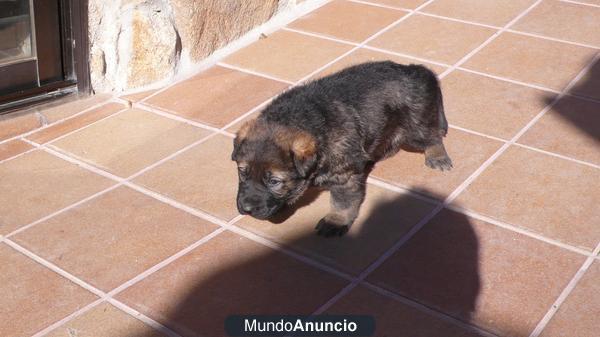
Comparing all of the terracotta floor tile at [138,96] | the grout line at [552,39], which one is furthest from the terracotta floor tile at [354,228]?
the grout line at [552,39]

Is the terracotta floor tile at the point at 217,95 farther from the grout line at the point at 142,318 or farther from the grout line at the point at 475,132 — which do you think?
the grout line at the point at 142,318

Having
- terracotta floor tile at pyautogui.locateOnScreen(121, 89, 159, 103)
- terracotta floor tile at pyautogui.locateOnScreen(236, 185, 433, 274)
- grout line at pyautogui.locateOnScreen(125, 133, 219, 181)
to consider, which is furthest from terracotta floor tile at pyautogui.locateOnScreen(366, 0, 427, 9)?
terracotta floor tile at pyautogui.locateOnScreen(236, 185, 433, 274)

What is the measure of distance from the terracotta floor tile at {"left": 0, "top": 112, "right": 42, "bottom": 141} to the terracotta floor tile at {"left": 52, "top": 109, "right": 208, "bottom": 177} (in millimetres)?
262

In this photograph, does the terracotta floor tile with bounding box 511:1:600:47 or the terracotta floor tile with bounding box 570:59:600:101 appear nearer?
the terracotta floor tile with bounding box 570:59:600:101

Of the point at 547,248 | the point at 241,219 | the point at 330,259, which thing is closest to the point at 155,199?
the point at 241,219

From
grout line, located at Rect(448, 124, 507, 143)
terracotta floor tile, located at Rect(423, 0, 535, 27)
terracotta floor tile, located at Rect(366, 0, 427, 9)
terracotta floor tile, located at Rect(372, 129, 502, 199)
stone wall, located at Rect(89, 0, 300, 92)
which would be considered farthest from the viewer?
terracotta floor tile, located at Rect(366, 0, 427, 9)

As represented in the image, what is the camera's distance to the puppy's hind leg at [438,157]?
4.66 m

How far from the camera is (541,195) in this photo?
4398 mm

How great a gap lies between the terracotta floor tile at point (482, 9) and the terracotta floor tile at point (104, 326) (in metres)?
4.24

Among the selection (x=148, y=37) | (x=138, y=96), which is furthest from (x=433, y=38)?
(x=138, y=96)

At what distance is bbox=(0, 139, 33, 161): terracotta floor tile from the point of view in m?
4.82

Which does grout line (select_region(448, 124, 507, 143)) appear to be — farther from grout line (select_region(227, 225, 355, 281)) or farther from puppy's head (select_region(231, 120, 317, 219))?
grout line (select_region(227, 225, 355, 281))

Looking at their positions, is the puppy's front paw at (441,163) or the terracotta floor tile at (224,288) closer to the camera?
the terracotta floor tile at (224,288)

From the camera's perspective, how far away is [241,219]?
13.9 feet
